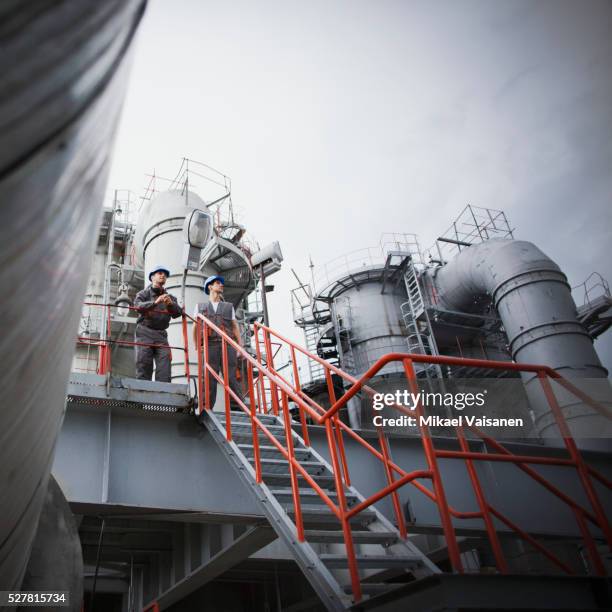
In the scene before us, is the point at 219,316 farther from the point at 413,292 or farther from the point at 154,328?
the point at 413,292

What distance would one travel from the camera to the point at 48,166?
66 cm

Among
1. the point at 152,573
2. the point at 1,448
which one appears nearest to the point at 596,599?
the point at 1,448

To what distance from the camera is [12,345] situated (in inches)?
31.1

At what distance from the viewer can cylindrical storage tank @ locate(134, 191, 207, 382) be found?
1227cm

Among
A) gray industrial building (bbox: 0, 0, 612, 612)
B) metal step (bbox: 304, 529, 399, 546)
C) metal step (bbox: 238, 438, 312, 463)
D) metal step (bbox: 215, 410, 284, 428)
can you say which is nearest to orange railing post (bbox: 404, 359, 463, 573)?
gray industrial building (bbox: 0, 0, 612, 612)

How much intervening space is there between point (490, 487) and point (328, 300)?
16.9m

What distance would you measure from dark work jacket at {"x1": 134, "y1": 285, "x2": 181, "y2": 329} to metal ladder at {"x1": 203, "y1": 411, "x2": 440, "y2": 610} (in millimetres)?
1857

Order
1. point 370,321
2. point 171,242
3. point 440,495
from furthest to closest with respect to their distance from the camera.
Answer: point 370,321 → point 171,242 → point 440,495

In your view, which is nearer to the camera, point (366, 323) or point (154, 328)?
point (154, 328)

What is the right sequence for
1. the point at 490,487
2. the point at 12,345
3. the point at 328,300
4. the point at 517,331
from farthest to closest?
the point at 328,300 → the point at 517,331 → the point at 490,487 → the point at 12,345

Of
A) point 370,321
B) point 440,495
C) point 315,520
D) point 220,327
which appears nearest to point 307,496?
point 315,520

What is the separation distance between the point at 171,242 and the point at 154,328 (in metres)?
5.95

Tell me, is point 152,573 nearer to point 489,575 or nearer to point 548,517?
point 548,517

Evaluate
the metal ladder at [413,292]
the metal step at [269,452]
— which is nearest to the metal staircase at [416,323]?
the metal ladder at [413,292]
